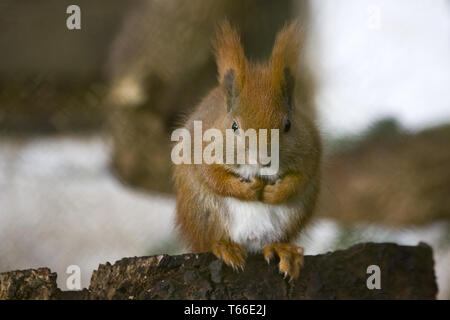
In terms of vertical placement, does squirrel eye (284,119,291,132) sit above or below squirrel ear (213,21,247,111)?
below

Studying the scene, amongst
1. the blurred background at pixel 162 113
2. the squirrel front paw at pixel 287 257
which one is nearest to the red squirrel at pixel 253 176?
the squirrel front paw at pixel 287 257

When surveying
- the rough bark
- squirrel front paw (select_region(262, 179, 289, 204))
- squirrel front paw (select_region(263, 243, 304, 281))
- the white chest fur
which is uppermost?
squirrel front paw (select_region(262, 179, 289, 204))

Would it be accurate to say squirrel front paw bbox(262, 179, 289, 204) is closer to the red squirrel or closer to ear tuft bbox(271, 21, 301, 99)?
the red squirrel

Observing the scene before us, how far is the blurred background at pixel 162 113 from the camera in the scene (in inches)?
86.1

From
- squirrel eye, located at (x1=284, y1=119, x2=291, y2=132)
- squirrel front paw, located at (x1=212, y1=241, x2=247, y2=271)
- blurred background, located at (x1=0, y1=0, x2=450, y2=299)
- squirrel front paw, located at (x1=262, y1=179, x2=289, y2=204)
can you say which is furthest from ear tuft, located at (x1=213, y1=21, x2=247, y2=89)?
blurred background, located at (x1=0, y1=0, x2=450, y2=299)

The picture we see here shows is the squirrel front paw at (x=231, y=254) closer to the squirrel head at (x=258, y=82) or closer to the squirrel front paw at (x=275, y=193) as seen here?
the squirrel front paw at (x=275, y=193)

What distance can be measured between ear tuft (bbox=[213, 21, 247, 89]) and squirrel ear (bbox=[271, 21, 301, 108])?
0.07 m

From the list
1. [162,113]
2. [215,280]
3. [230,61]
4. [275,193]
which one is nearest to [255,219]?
[275,193]

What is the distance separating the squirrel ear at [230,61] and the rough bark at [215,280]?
0.37 metres

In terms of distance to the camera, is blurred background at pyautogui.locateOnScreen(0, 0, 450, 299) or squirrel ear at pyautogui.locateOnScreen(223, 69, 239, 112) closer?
squirrel ear at pyautogui.locateOnScreen(223, 69, 239, 112)

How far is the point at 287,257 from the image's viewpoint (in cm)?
130

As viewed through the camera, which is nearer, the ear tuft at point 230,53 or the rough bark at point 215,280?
the rough bark at point 215,280

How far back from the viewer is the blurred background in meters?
2.19

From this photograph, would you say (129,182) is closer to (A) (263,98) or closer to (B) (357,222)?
(B) (357,222)
